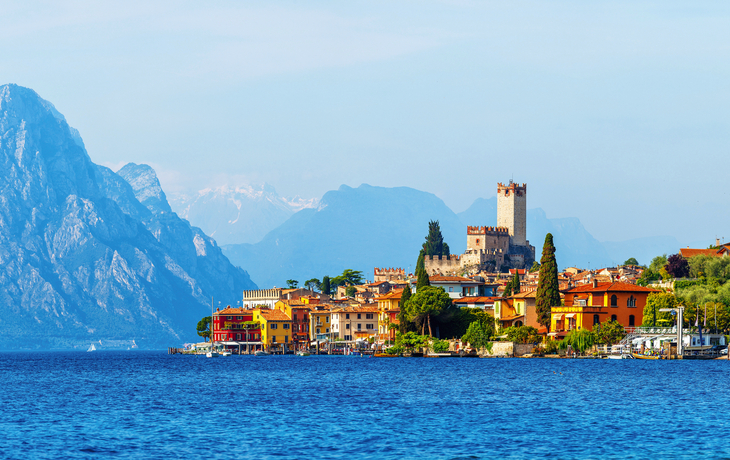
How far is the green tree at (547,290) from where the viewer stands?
4454 inches

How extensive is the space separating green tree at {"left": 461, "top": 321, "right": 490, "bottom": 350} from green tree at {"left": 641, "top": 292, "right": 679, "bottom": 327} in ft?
59.3

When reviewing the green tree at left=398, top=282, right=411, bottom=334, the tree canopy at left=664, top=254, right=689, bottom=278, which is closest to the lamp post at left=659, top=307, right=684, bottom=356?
the green tree at left=398, top=282, right=411, bottom=334

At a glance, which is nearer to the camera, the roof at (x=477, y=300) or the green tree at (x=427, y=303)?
the green tree at (x=427, y=303)

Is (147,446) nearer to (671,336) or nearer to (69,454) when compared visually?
(69,454)

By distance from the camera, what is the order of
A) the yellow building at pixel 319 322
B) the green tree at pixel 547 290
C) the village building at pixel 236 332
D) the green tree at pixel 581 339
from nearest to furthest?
the green tree at pixel 581 339 < the green tree at pixel 547 290 < the yellow building at pixel 319 322 < the village building at pixel 236 332

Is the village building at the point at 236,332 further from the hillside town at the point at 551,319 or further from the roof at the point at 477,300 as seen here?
the roof at the point at 477,300

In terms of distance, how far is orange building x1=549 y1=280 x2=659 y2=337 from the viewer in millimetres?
109625

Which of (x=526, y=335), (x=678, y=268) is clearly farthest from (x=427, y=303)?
(x=678, y=268)

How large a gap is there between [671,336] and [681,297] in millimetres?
7941

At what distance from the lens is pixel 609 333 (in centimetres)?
10888

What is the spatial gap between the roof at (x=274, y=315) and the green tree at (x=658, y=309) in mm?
81185

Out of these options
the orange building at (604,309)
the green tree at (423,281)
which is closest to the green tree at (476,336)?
the orange building at (604,309)

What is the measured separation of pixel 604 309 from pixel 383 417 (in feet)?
212

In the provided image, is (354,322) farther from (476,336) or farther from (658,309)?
(658,309)
